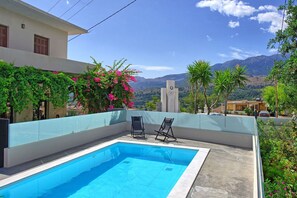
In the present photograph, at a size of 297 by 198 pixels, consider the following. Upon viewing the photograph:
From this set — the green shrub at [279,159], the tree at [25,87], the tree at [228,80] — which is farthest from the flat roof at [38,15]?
the green shrub at [279,159]

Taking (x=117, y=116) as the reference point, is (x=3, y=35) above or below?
above

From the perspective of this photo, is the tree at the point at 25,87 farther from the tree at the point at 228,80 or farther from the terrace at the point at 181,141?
the tree at the point at 228,80

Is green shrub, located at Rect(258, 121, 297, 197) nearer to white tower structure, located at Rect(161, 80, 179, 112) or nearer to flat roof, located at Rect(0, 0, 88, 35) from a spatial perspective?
white tower structure, located at Rect(161, 80, 179, 112)

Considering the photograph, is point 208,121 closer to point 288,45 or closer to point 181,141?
point 181,141

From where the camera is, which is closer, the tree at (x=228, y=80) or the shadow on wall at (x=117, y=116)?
the shadow on wall at (x=117, y=116)

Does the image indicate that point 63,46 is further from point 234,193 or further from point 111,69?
point 234,193

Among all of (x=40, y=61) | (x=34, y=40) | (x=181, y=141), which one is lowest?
(x=181, y=141)

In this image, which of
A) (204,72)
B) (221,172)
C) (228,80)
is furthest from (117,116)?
(228,80)

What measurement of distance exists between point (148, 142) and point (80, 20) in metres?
14.3

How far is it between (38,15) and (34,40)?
1.73 metres

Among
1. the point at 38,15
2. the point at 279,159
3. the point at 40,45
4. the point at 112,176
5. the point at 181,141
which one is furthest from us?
the point at 40,45

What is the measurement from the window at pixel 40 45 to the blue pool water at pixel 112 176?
9.20m

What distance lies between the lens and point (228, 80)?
846 inches

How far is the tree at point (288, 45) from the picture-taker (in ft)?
40.5
